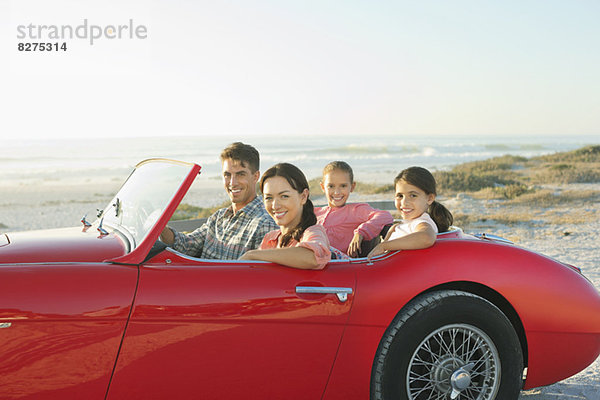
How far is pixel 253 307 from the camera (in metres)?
2.50

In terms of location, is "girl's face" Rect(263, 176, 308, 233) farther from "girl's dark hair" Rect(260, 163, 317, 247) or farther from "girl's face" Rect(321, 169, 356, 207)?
"girl's face" Rect(321, 169, 356, 207)

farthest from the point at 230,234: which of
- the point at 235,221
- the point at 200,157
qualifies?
the point at 200,157

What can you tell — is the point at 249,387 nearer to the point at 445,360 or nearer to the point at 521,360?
the point at 445,360

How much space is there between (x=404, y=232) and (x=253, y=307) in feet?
3.82

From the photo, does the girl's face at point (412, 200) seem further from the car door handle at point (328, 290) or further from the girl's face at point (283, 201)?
the car door handle at point (328, 290)

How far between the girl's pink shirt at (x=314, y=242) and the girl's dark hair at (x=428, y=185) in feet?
2.48

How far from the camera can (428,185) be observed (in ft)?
10.7

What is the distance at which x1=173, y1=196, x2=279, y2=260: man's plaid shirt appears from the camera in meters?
3.32

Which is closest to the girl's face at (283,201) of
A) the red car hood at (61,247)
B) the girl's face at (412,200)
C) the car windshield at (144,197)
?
the car windshield at (144,197)

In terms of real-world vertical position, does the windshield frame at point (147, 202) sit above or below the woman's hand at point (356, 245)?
above

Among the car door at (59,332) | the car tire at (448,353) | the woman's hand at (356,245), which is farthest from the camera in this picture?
the woman's hand at (356,245)

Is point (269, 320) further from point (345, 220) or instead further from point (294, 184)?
point (345, 220)

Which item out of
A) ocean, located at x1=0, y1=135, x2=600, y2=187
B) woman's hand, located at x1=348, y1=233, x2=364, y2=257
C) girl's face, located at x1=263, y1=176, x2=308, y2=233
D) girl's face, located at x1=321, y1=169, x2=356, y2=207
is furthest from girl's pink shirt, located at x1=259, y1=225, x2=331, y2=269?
ocean, located at x1=0, y1=135, x2=600, y2=187

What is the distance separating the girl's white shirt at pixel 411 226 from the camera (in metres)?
3.14
